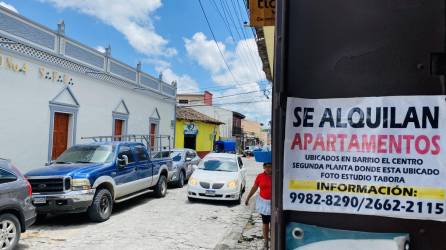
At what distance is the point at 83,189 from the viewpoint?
8.65 metres

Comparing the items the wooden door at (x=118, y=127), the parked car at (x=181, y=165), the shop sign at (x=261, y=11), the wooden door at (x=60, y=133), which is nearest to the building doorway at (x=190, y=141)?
the wooden door at (x=118, y=127)

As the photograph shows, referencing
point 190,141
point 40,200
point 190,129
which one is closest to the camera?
point 40,200

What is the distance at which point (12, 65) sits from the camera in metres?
11.9

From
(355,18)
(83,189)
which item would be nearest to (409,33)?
(355,18)

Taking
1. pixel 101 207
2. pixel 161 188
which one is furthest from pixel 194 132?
pixel 101 207

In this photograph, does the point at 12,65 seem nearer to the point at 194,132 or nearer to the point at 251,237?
the point at 251,237

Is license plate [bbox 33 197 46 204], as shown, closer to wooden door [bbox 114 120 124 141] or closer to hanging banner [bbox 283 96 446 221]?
hanging banner [bbox 283 96 446 221]

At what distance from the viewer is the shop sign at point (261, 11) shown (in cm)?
453

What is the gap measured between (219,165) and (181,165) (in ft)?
11.5

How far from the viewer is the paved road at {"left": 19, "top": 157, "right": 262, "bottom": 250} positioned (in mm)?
7191

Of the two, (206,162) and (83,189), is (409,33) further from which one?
(206,162)

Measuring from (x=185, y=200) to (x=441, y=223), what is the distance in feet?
36.3

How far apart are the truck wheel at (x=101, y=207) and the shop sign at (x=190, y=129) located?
2361 centimetres

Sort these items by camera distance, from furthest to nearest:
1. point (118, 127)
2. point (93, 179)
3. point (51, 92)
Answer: point (118, 127), point (51, 92), point (93, 179)
